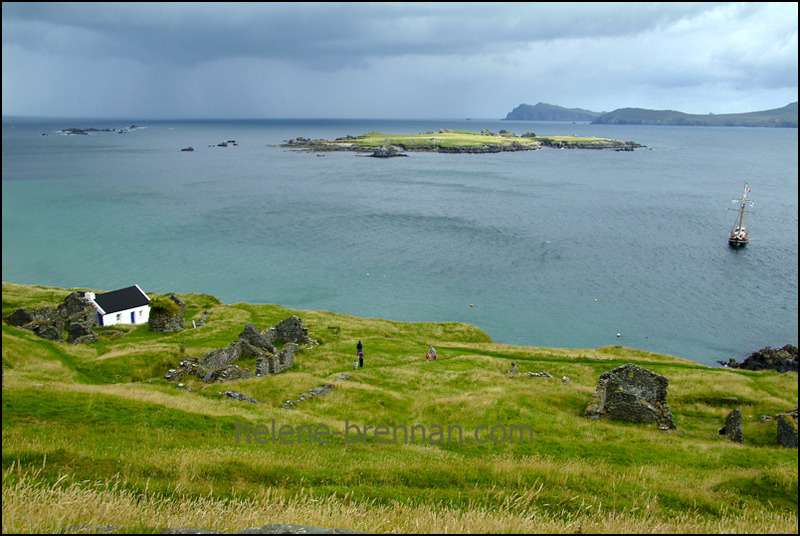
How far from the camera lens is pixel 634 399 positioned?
30.0m

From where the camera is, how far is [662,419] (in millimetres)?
29828

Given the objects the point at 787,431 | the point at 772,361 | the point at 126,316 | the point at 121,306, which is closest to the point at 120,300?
the point at 121,306

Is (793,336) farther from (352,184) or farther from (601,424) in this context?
(352,184)

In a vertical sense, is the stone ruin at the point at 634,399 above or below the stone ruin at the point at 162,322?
above

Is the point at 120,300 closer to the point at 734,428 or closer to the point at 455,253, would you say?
the point at 734,428

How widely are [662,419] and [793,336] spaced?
183ft

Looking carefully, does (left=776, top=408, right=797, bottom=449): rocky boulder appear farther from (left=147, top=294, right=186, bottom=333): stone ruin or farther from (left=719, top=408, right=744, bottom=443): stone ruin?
(left=147, top=294, right=186, bottom=333): stone ruin

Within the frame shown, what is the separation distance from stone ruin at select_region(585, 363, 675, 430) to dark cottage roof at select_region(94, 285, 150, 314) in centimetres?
4906

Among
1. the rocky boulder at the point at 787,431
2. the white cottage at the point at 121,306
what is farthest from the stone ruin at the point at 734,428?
the white cottage at the point at 121,306

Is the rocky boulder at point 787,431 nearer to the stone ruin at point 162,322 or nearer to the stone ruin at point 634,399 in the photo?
the stone ruin at point 634,399

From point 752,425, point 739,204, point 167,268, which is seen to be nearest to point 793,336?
point 752,425

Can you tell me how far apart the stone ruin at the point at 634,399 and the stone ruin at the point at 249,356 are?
2413 centimetres

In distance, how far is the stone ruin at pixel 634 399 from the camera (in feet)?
97.9

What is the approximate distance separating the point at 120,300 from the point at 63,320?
643 centimetres
